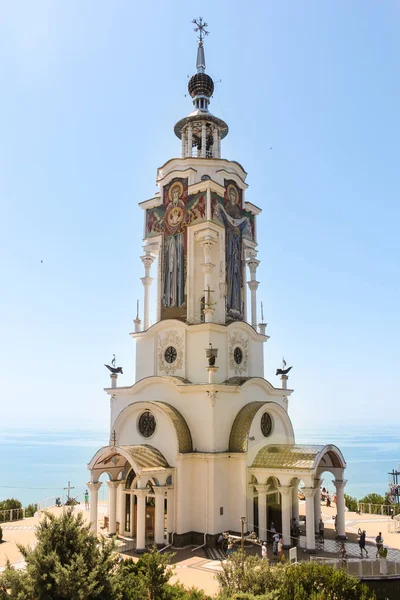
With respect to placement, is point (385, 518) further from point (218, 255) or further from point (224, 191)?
point (224, 191)

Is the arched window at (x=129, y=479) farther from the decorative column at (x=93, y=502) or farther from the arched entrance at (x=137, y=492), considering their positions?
the decorative column at (x=93, y=502)

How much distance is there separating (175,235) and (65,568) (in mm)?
16217

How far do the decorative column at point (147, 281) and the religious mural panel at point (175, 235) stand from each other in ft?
3.30

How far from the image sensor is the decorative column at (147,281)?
2555 centimetres

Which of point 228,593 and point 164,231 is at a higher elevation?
point 164,231

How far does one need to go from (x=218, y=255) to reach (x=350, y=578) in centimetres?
1451

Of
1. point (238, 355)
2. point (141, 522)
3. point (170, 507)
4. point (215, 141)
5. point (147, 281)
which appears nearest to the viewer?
point (141, 522)

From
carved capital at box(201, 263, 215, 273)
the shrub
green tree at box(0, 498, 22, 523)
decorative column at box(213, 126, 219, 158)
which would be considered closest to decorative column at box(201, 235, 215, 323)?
carved capital at box(201, 263, 215, 273)

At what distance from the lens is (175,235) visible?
25.0m

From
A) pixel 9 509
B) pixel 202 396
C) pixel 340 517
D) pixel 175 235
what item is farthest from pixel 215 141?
pixel 9 509

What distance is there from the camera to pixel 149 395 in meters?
22.8

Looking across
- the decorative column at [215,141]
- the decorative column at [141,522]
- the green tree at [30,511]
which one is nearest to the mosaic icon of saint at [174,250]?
the decorative column at [215,141]

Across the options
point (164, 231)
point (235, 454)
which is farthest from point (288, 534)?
point (164, 231)

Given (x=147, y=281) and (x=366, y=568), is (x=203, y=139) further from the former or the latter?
(x=366, y=568)
